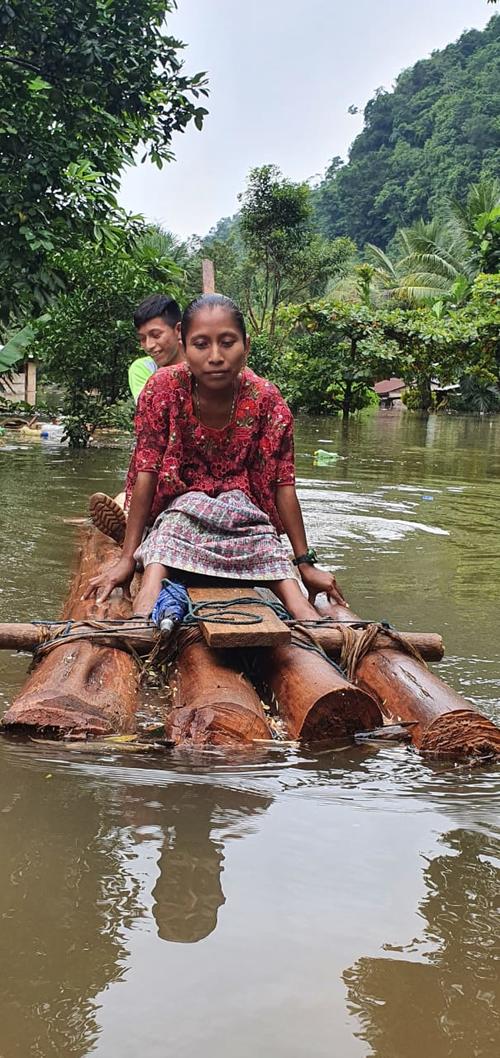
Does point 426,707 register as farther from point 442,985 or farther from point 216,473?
point 216,473

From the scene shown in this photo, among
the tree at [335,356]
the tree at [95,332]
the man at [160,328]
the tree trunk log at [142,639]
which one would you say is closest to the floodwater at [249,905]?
the tree trunk log at [142,639]

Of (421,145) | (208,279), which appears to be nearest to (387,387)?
(421,145)

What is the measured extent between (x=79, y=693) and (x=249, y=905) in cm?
89

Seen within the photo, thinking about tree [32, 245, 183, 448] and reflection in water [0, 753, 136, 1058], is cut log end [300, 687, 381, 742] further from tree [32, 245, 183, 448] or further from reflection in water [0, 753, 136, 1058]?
tree [32, 245, 183, 448]

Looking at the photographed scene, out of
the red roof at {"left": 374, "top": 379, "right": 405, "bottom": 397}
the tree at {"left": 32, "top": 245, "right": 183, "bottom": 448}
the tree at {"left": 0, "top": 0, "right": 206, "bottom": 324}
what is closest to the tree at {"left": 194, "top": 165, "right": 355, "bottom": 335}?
the red roof at {"left": 374, "top": 379, "right": 405, "bottom": 397}

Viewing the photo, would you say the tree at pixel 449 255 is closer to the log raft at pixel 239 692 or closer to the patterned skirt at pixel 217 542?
the patterned skirt at pixel 217 542

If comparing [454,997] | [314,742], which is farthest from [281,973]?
[314,742]

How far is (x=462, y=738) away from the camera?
2.27m

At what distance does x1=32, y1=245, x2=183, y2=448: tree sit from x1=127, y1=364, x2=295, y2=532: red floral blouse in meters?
8.93

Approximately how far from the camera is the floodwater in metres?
1.29

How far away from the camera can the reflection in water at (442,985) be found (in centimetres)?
127

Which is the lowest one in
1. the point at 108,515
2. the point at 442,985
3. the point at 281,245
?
the point at 442,985

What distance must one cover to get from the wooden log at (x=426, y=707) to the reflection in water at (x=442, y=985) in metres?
0.59

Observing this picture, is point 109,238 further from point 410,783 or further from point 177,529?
point 410,783
